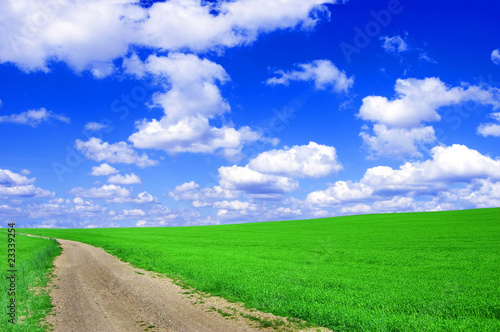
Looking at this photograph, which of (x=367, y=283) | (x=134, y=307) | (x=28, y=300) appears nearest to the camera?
(x=134, y=307)

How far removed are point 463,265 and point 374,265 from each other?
5668 millimetres

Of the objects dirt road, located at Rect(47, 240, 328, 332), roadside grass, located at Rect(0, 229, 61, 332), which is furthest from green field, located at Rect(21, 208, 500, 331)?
roadside grass, located at Rect(0, 229, 61, 332)

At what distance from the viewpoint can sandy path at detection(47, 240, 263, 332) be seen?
1258 cm

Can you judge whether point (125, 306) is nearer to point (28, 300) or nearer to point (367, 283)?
point (28, 300)

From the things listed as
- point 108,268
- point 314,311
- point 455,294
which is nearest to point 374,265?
point 455,294

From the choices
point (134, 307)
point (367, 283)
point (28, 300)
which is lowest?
point (367, 283)

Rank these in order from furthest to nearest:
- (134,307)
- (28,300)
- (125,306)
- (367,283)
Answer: (367,283)
(28,300)
(125,306)
(134,307)

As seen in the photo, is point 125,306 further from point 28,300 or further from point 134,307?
point 28,300

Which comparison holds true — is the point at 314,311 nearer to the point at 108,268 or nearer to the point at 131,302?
the point at 131,302

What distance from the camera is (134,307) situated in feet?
49.0

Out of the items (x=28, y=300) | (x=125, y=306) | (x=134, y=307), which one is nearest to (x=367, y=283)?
(x=134, y=307)

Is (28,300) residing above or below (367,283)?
above

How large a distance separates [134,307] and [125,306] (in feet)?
1.65

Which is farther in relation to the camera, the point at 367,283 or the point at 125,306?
the point at 367,283
